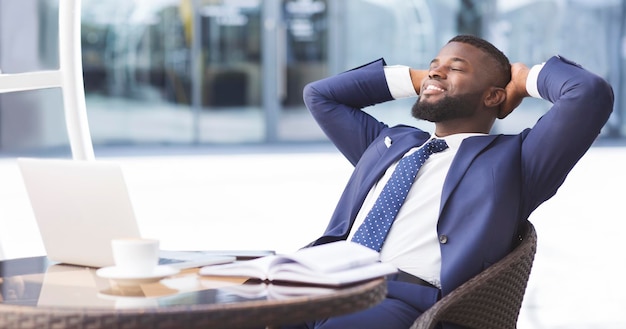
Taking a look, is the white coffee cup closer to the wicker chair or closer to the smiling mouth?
the wicker chair

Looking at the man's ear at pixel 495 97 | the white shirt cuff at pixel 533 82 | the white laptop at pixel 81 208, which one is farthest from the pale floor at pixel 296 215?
the white shirt cuff at pixel 533 82

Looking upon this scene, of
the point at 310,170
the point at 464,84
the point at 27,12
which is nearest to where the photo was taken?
the point at 464,84

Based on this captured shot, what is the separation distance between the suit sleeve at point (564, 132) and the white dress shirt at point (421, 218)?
19 centimetres

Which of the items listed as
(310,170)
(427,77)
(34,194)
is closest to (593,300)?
(427,77)

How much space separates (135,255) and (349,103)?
1.36 m

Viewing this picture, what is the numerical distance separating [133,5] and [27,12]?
46.8 inches

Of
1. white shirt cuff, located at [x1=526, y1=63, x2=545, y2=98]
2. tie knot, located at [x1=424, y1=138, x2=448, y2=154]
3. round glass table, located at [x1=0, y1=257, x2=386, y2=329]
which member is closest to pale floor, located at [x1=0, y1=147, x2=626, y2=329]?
round glass table, located at [x1=0, y1=257, x2=386, y2=329]

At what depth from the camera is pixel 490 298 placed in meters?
2.29

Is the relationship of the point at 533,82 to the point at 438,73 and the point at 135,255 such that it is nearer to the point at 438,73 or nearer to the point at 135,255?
the point at 438,73

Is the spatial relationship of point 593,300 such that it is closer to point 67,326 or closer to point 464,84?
point 464,84

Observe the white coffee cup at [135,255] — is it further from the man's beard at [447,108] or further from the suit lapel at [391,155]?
the man's beard at [447,108]

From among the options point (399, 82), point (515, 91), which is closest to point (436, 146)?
point (515, 91)

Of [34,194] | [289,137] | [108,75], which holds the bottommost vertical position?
[289,137]

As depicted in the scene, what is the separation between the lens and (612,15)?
12352mm
